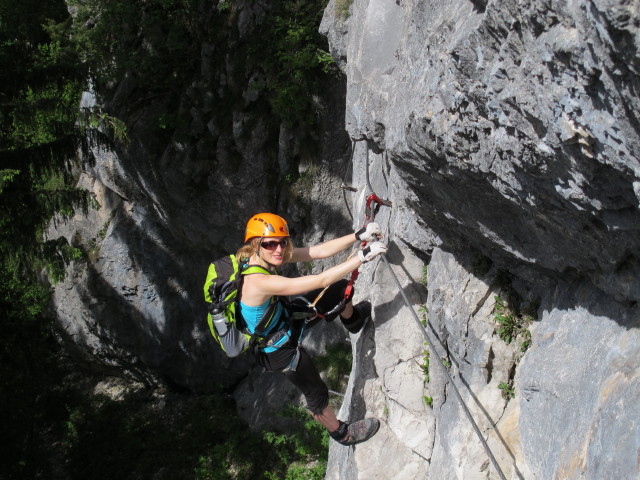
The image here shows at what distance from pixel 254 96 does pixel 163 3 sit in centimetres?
244

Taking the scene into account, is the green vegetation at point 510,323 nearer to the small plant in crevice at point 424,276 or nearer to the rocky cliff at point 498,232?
the rocky cliff at point 498,232

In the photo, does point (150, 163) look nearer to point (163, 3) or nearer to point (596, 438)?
point (163, 3)

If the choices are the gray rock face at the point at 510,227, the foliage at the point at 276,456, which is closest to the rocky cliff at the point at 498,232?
the gray rock face at the point at 510,227

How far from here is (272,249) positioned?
202 inches

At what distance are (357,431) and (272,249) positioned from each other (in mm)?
2098

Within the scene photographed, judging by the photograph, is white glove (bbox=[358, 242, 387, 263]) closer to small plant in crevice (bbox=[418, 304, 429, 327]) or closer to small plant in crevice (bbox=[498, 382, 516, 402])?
small plant in crevice (bbox=[418, 304, 429, 327])

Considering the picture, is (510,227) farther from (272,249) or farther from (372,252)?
(272,249)

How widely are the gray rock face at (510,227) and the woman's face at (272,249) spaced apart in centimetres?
117

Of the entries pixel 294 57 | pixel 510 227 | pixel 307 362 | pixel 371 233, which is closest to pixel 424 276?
Answer: pixel 371 233

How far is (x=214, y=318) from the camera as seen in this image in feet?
17.6

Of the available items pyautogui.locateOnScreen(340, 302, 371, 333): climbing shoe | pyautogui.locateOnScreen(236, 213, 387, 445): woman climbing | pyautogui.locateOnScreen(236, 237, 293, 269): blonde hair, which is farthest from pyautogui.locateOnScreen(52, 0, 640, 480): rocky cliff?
pyautogui.locateOnScreen(236, 237, 293, 269): blonde hair

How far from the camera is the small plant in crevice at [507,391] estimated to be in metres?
4.25

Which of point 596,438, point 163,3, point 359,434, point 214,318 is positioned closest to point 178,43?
point 163,3

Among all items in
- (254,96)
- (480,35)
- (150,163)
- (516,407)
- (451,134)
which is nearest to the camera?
(480,35)
